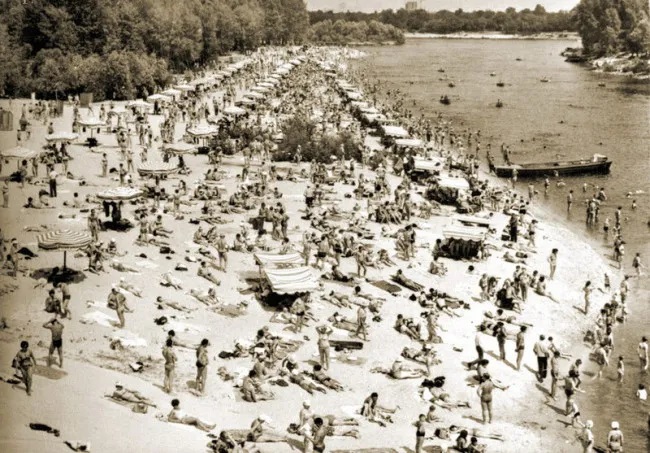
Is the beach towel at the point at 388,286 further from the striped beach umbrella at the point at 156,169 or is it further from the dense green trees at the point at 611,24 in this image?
the dense green trees at the point at 611,24

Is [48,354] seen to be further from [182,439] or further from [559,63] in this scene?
[559,63]

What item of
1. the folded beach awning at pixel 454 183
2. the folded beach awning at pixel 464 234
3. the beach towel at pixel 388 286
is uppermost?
Result: the folded beach awning at pixel 454 183

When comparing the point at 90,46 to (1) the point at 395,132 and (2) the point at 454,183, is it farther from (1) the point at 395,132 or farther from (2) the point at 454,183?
(2) the point at 454,183

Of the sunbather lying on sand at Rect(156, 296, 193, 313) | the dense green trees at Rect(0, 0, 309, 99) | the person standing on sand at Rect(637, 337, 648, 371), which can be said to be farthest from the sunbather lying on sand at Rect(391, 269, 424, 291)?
the dense green trees at Rect(0, 0, 309, 99)

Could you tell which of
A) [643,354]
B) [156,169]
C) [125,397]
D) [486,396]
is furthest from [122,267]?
[643,354]

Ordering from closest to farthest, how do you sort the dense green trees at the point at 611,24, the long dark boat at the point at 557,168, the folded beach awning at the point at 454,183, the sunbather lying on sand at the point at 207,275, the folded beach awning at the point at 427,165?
the sunbather lying on sand at the point at 207,275 < the folded beach awning at the point at 454,183 < the folded beach awning at the point at 427,165 < the long dark boat at the point at 557,168 < the dense green trees at the point at 611,24

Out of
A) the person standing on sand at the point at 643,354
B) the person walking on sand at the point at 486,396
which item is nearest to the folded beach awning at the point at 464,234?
the person standing on sand at the point at 643,354

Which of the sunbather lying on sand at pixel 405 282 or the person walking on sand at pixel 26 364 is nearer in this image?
the person walking on sand at pixel 26 364
